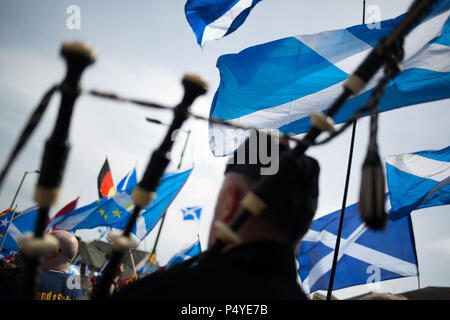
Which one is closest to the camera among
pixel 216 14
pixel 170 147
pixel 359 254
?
pixel 170 147

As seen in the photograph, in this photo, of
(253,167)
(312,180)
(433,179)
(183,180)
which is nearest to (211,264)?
(253,167)

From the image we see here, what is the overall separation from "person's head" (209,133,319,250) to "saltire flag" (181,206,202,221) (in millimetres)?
10591

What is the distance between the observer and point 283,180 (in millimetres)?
1095

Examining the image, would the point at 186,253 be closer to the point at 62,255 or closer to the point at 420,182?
the point at 62,255

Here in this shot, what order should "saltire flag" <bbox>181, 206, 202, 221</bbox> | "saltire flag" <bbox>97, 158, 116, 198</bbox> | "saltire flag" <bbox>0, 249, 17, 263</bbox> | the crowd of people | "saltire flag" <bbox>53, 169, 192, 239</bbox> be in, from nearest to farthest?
the crowd of people
"saltire flag" <bbox>53, 169, 192, 239</bbox>
"saltire flag" <bbox>0, 249, 17, 263</bbox>
"saltire flag" <bbox>97, 158, 116, 198</bbox>
"saltire flag" <bbox>181, 206, 202, 221</bbox>

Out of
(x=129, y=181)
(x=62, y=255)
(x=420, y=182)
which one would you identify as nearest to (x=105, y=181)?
(x=129, y=181)

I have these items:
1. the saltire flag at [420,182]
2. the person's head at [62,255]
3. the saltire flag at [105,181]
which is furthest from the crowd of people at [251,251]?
the saltire flag at [105,181]

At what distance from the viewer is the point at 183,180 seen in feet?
25.4

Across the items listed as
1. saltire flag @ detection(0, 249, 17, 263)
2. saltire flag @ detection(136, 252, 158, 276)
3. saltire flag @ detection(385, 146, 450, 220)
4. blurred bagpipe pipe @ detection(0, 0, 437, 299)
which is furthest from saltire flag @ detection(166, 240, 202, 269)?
blurred bagpipe pipe @ detection(0, 0, 437, 299)

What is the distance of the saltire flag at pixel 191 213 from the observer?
38.6 feet

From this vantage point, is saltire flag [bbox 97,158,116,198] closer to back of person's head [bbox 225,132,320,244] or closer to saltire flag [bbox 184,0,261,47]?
saltire flag [bbox 184,0,261,47]

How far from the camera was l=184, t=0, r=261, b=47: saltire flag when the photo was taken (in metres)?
4.62

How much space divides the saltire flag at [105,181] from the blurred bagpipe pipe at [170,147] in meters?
10.3

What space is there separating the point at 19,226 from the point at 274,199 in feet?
32.1
